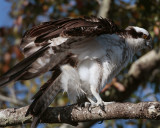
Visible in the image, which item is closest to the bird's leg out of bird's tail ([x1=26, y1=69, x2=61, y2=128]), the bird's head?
bird's tail ([x1=26, y1=69, x2=61, y2=128])

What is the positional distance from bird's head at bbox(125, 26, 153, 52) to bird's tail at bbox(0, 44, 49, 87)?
1385mm

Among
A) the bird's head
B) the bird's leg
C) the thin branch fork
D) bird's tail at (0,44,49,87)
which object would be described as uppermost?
the bird's head

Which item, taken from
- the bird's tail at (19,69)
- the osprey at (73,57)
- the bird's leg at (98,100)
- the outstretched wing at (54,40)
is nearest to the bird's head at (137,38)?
the osprey at (73,57)

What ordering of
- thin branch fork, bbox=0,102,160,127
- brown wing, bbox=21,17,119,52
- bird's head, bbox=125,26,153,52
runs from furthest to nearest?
bird's head, bbox=125,26,153,52 < brown wing, bbox=21,17,119,52 < thin branch fork, bbox=0,102,160,127

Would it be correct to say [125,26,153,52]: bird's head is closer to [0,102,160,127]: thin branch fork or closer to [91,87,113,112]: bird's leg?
[91,87,113,112]: bird's leg

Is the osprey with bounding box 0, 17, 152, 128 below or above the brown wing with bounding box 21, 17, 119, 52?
below

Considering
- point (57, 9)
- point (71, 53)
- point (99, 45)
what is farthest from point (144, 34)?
point (57, 9)

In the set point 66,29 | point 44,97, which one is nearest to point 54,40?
point 66,29

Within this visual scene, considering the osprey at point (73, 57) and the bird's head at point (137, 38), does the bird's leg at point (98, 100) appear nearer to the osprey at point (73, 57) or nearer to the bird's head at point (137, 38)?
the osprey at point (73, 57)

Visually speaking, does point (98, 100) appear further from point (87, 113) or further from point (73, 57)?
point (73, 57)

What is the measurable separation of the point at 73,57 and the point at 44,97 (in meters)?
0.65

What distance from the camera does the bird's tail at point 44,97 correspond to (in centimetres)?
393

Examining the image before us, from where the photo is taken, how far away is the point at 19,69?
3.84m

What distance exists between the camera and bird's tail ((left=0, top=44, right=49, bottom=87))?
370cm
